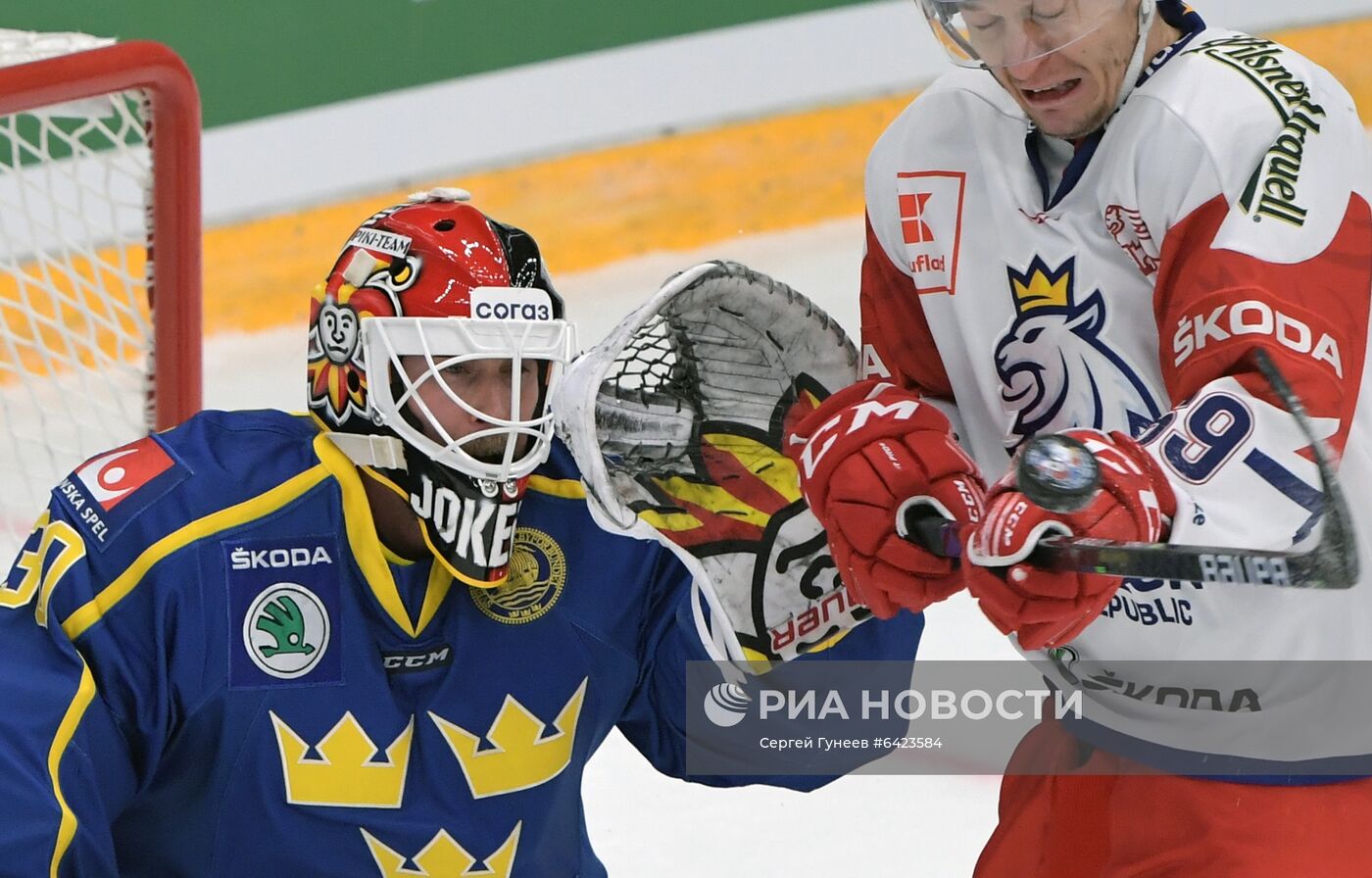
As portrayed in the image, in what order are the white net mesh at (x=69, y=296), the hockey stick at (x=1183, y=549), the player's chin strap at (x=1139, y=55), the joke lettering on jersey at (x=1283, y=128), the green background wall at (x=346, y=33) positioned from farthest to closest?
the green background wall at (x=346, y=33) < the white net mesh at (x=69, y=296) < the player's chin strap at (x=1139, y=55) < the joke lettering on jersey at (x=1283, y=128) < the hockey stick at (x=1183, y=549)

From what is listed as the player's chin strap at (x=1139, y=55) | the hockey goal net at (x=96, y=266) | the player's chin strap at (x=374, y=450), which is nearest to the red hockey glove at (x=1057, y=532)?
the player's chin strap at (x=1139, y=55)

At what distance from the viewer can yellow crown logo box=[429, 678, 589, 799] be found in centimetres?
196

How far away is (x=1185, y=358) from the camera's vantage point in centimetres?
149

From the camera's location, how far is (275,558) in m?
1.91

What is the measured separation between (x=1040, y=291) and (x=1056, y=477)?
14.3 inches

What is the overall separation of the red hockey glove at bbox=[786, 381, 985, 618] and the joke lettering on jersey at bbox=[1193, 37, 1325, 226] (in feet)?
1.13

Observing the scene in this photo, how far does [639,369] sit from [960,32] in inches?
20.7

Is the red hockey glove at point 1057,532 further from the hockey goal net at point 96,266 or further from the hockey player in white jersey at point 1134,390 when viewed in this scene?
the hockey goal net at point 96,266

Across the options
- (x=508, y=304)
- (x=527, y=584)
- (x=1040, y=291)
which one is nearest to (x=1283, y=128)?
(x=1040, y=291)

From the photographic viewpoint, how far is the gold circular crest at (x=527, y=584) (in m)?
1.99

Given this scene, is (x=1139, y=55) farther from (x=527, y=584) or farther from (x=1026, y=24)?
(x=527, y=584)

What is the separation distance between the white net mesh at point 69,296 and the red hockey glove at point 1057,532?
1.61 meters

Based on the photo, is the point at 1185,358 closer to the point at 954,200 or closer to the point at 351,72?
the point at 954,200

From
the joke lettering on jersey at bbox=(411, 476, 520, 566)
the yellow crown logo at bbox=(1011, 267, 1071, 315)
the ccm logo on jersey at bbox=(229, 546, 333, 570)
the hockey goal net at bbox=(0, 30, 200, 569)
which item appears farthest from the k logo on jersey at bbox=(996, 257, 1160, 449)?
the hockey goal net at bbox=(0, 30, 200, 569)
